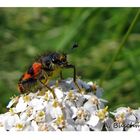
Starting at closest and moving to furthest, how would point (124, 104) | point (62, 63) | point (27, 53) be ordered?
1. point (62, 63)
2. point (124, 104)
3. point (27, 53)

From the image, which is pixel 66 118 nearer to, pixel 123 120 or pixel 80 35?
pixel 123 120

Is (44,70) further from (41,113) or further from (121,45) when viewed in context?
(121,45)

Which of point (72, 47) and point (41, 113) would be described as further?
point (72, 47)

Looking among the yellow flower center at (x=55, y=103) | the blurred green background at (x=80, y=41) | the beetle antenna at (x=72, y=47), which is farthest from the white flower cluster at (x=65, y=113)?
the blurred green background at (x=80, y=41)

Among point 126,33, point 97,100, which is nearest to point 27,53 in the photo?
point 126,33

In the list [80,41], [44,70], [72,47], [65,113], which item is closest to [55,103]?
[65,113]
